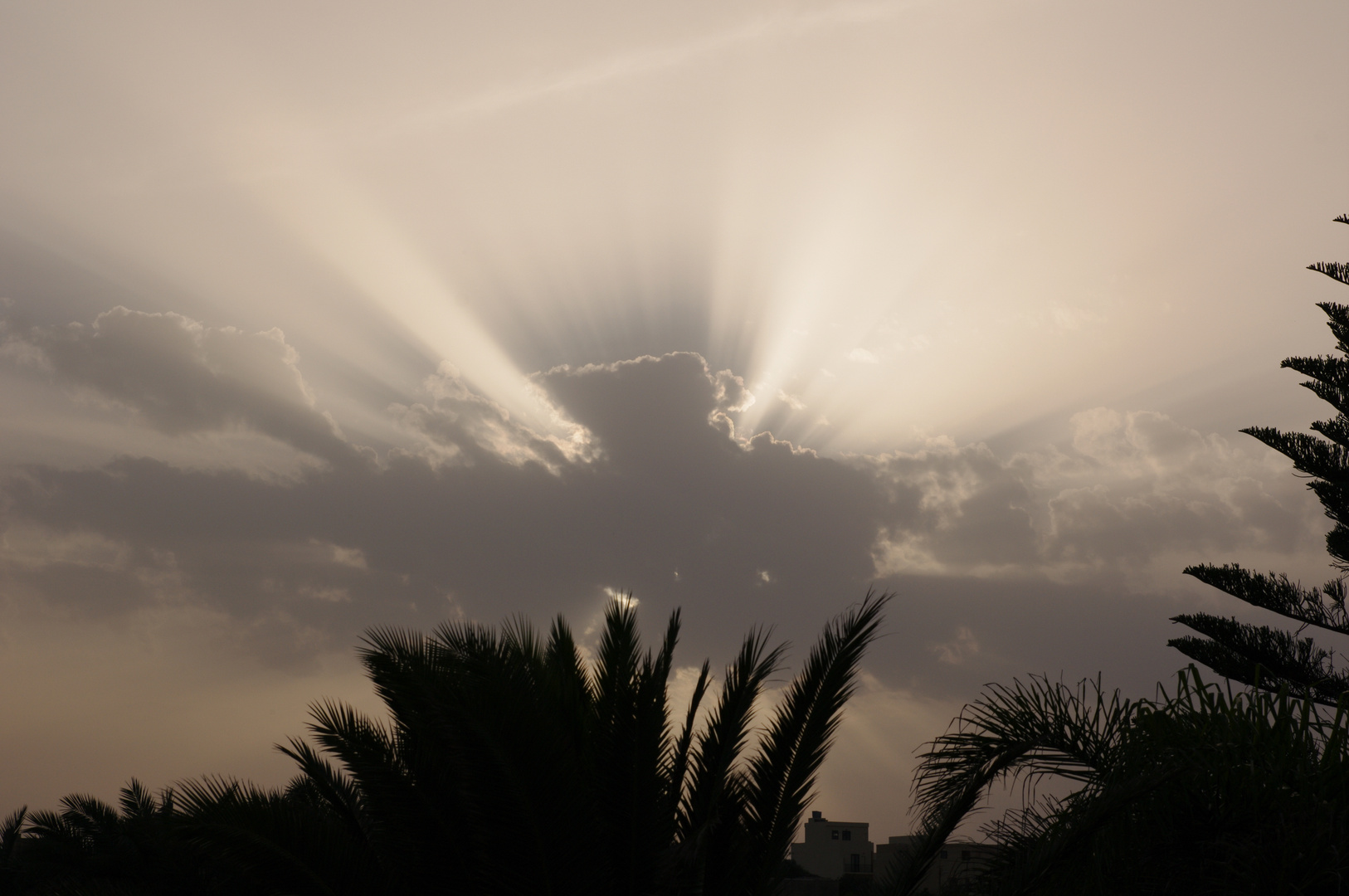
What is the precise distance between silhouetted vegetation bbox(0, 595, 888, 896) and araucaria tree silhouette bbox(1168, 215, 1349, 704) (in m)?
9.47

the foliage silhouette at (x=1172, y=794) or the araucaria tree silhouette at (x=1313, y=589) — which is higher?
the araucaria tree silhouette at (x=1313, y=589)

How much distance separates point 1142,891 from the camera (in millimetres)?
5016

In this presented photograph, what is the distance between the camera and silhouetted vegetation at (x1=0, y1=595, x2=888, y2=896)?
6.04m

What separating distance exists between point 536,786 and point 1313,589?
1269 cm

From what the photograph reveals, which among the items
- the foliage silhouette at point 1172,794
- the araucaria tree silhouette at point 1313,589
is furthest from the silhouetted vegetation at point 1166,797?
the araucaria tree silhouette at point 1313,589

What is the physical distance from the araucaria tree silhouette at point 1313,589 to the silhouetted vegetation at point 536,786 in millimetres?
9470

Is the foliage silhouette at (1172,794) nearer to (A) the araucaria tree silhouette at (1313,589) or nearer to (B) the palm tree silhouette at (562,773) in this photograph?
(B) the palm tree silhouette at (562,773)

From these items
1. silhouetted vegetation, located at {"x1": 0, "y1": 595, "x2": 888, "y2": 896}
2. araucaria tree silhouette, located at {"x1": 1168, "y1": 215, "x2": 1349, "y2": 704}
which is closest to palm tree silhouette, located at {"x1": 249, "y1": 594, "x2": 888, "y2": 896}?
silhouetted vegetation, located at {"x1": 0, "y1": 595, "x2": 888, "y2": 896}

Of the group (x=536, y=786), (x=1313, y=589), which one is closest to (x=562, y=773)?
(x=536, y=786)

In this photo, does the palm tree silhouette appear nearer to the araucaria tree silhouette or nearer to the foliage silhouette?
the foliage silhouette

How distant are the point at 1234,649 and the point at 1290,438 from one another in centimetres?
318

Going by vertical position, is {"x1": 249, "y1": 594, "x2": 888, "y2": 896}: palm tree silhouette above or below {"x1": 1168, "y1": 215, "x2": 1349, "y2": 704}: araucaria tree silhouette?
below

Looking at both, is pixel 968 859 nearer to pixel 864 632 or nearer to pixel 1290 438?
pixel 864 632

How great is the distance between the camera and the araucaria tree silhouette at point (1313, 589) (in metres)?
13.7
